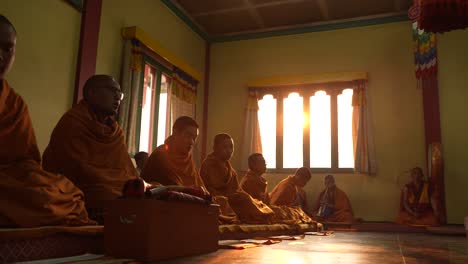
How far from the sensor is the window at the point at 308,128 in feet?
26.5

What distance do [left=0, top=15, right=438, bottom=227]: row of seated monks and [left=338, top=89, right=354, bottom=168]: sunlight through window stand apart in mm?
3376

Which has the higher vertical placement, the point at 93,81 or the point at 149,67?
the point at 149,67

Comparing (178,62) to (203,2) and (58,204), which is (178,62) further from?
(58,204)

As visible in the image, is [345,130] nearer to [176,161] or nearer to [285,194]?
[285,194]

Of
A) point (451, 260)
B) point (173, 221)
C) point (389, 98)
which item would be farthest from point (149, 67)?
point (451, 260)

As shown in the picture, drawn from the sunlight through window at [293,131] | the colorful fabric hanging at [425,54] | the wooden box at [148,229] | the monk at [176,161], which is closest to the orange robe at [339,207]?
the sunlight through window at [293,131]

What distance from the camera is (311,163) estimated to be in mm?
8203

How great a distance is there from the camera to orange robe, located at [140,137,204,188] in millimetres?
3912

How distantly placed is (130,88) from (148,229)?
162 inches

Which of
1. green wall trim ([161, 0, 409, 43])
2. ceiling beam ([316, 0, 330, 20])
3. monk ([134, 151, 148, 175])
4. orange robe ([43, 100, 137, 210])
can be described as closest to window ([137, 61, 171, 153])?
monk ([134, 151, 148, 175])

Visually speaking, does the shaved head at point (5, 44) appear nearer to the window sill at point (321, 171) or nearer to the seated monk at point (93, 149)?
the seated monk at point (93, 149)

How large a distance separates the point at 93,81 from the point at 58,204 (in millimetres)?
1226

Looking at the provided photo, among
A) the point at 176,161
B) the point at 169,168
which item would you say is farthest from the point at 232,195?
the point at 169,168

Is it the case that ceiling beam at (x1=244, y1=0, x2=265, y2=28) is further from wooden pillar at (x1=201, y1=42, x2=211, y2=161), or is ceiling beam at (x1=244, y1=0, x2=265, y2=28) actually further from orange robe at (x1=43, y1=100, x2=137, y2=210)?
orange robe at (x1=43, y1=100, x2=137, y2=210)
